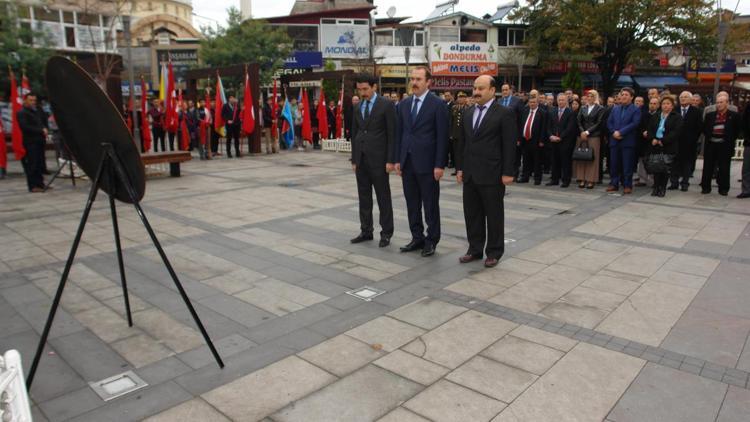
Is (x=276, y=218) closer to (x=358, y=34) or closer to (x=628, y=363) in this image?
(x=628, y=363)

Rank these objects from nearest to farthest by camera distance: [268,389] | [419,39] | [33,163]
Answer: [268,389] < [33,163] < [419,39]

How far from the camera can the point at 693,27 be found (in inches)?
1227

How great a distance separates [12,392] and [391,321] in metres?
2.78

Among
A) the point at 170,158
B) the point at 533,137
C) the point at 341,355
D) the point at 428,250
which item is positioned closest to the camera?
the point at 341,355

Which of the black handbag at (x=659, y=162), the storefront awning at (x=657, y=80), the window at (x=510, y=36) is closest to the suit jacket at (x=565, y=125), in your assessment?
the black handbag at (x=659, y=162)

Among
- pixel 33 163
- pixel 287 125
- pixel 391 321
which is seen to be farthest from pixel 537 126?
pixel 287 125

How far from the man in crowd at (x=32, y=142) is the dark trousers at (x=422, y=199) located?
8.26m

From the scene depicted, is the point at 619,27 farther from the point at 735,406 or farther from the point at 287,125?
the point at 735,406

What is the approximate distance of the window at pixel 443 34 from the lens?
1531 inches

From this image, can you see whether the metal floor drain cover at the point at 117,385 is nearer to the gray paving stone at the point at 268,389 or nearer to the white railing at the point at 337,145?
the gray paving stone at the point at 268,389

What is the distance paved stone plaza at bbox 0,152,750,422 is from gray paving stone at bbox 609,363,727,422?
0.01m

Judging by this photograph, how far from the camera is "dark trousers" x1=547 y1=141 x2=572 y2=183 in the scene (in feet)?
36.0

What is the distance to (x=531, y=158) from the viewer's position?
460 inches

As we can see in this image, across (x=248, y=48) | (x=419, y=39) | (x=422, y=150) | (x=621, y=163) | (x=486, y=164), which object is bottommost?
(x=621, y=163)
